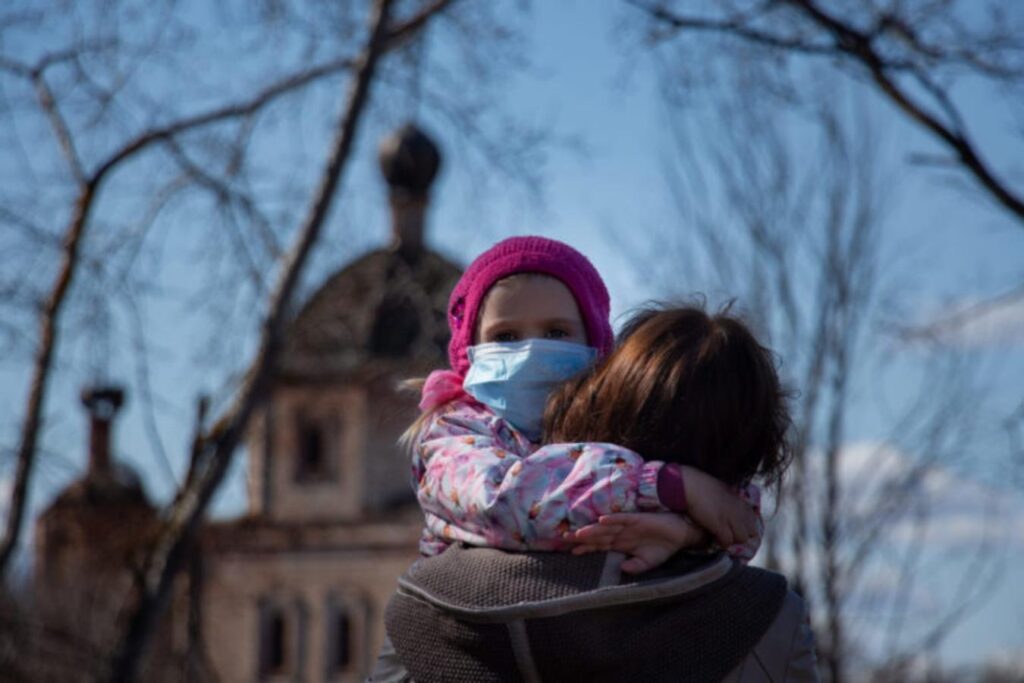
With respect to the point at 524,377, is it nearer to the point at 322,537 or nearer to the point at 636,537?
the point at 636,537

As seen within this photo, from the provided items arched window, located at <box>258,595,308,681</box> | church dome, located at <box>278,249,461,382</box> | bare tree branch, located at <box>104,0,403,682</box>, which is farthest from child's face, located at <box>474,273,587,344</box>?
arched window, located at <box>258,595,308,681</box>

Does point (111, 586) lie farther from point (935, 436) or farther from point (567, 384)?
point (567, 384)

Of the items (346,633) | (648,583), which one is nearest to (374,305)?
(648,583)

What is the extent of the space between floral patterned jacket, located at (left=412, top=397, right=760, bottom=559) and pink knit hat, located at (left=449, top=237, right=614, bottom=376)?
1.02ft

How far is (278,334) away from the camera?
10906 mm

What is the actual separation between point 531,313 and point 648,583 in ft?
1.92

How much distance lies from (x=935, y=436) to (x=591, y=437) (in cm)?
1376

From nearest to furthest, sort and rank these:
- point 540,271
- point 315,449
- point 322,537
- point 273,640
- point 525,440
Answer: point 525,440
point 540,271
point 322,537
point 315,449
point 273,640

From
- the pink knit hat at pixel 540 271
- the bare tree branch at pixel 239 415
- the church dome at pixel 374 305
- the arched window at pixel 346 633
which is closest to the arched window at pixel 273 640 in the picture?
the arched window at pixel 346 633

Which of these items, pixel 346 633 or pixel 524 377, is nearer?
pixel 524 377

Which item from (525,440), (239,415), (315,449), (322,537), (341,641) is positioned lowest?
(341,641)

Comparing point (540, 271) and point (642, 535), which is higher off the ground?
point (540, 271)

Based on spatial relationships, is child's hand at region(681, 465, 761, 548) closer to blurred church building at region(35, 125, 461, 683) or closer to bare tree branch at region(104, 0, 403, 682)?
bare tree branch at region(104, 0, 403, 682)

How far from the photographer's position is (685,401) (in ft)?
9.11
